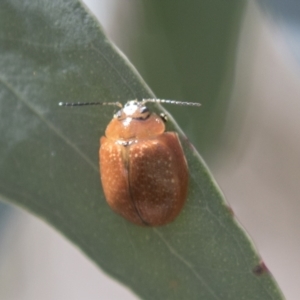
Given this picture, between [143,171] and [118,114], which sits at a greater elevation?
[118,114]

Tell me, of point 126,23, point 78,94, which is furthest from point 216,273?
point 126,23

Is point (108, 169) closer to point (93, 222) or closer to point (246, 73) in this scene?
point (93, 222)

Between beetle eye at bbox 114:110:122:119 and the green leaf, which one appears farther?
beetle eye at bbox 114:110:122:119

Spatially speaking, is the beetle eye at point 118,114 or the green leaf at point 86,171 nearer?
the green leaf at point 86,171

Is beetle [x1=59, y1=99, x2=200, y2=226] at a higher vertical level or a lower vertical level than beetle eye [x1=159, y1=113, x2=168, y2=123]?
lower

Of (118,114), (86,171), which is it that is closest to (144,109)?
(118,114)

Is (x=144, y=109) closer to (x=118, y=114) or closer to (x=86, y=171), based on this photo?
(x=118, y=114)

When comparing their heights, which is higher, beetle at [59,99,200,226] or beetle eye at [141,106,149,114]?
beetle eye at [141,106,149,114]
